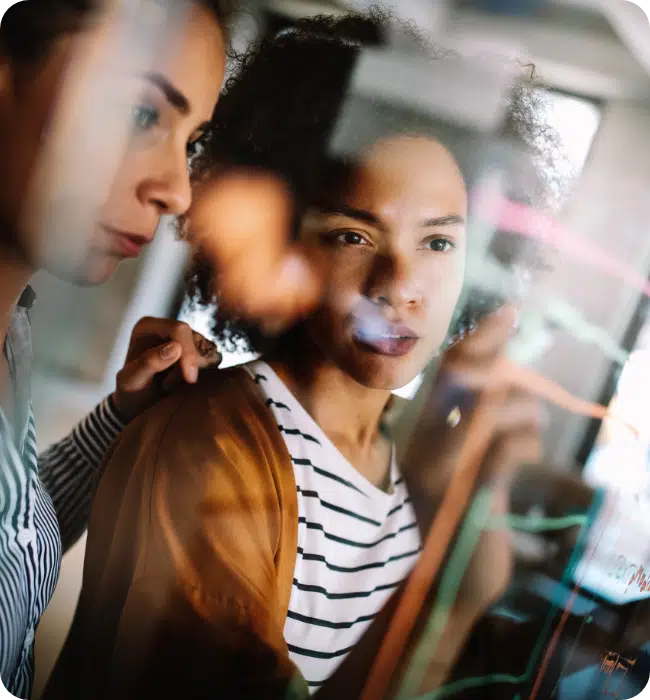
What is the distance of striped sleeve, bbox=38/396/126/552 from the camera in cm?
49

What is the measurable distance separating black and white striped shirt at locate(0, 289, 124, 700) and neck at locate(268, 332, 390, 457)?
0.45 ft

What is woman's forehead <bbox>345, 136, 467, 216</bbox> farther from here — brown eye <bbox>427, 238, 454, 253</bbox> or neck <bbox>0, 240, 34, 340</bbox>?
neck <bbox>0, 240, 34, 340</bbox>

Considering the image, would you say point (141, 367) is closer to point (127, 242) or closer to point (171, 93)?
point (127, 242)

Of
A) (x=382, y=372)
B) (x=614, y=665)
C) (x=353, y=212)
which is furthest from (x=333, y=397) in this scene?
(x=614, y=665)

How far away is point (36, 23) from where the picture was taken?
1.39ft

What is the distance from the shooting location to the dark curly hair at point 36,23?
1.38 ft

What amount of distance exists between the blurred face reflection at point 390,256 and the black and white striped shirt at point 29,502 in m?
0.19

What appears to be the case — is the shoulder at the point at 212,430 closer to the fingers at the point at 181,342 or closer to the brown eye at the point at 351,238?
the fingers at the point at 181,342

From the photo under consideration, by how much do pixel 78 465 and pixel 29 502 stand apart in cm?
4

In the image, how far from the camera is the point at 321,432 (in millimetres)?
530

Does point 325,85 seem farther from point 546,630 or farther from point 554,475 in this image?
point 546,630

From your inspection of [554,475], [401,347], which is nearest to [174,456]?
[401,347]

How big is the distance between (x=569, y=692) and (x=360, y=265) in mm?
497

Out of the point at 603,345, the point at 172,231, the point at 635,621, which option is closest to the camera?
the point at 172,231
